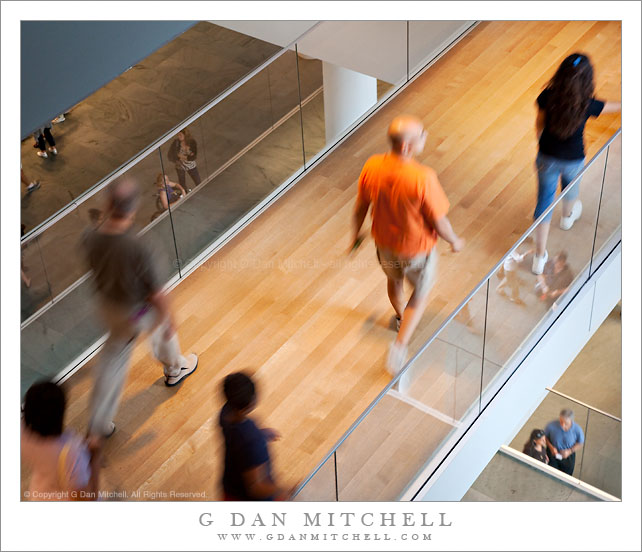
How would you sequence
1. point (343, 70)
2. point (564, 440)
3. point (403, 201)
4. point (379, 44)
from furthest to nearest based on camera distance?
point (343, 70), point (379, 44), point (564, 440), point (403, 201)

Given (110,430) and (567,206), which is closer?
(110,430)

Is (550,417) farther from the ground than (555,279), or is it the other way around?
(555,279)

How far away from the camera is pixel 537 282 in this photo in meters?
5.12

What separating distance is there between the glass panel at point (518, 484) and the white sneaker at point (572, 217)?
1.52m

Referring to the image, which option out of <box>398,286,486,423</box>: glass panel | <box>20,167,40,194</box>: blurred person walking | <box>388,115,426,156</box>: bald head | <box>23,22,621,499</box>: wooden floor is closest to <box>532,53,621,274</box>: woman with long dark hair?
<box>23,22,621,499</box>: wooden floor

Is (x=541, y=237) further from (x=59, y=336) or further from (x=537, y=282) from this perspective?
(x=59, y=336)

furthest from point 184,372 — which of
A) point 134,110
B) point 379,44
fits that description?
point 134,110

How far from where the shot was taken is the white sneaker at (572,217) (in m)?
5.12

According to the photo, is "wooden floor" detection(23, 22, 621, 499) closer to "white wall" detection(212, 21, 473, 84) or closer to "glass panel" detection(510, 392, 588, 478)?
"white wall" detection(212, 21, 473, 84)

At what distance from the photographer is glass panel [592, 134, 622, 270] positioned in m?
5.17

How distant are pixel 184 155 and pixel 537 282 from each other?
2236 mm

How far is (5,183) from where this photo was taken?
4.61 metres

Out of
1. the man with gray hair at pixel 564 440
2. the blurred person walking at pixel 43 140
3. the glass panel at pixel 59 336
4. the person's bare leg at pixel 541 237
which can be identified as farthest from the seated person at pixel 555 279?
the blurred person walking at pixel 43 140

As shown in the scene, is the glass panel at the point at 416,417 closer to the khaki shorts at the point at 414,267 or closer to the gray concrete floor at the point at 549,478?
the khaki shorts at the point at 414,267
